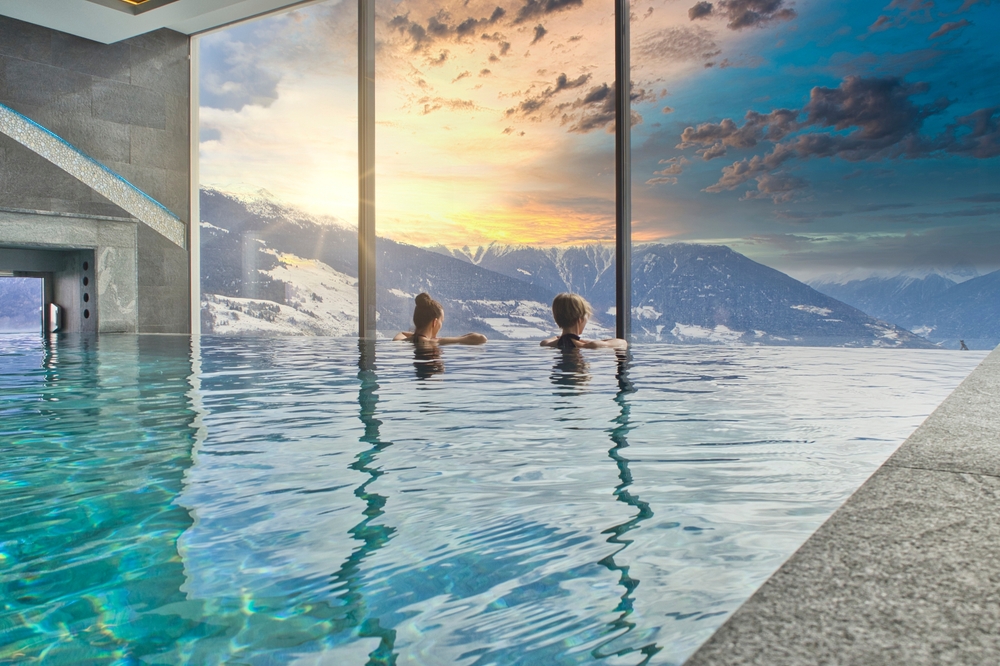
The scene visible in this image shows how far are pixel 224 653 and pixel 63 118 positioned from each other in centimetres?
976

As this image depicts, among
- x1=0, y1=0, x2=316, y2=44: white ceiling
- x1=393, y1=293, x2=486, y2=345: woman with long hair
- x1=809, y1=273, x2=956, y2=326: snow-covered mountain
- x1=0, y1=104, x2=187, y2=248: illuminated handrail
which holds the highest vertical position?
x1=0, y1=0, x2=316, y2=44: white ceiling

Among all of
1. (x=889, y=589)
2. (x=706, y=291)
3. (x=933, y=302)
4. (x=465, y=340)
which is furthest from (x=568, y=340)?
(x=706, y=291)

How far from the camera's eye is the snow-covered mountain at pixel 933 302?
13.1m

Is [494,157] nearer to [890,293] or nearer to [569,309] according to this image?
[890,293]

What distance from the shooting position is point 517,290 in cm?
1628

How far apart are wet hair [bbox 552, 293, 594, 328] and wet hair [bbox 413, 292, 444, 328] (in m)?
1.11

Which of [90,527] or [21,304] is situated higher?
[21,304]

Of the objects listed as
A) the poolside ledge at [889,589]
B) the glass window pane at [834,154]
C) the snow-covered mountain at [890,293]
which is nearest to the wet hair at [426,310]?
the poolside ledge at [889,589]

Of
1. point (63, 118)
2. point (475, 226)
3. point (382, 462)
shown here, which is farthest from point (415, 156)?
point (382, 462)

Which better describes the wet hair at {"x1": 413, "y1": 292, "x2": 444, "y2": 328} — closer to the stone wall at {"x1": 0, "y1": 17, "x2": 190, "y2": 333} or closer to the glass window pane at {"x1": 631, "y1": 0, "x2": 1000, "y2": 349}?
the stone wall at {"x1": 0, "y1": 17, "x2": 190, "y2": 333}

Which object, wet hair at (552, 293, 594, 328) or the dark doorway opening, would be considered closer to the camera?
wet hair at (552, 293, 594, 328)

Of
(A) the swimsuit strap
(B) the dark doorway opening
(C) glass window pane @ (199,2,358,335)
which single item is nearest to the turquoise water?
(A) the swimsuit strap

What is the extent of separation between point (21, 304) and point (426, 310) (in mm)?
6380

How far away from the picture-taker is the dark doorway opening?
30.0 ft
